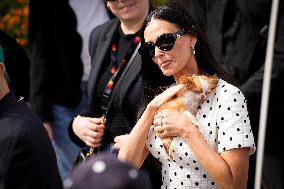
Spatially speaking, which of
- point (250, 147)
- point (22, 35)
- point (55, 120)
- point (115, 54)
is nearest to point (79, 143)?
point (115, 54)

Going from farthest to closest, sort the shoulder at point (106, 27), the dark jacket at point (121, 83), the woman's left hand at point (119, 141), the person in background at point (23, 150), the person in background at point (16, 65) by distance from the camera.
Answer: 1. the person in background at point (16, 65)
2. the shoulder at point (106, 27)
3. the dark jacket at point (121, 83)
4. the woman's left hand at point (119, 141)
5. the person in background at point (23, 150)

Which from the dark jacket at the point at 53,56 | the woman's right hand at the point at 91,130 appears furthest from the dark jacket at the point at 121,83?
the dark jacket at the point at 53,56

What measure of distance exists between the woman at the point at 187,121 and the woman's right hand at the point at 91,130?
68cm

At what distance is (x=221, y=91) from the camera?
3.42 metres

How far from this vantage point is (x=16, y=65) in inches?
204

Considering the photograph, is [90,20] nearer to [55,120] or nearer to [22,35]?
[55,120]

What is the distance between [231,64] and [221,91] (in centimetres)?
199

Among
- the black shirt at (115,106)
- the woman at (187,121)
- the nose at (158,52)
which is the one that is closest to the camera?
the woman at (187,121)

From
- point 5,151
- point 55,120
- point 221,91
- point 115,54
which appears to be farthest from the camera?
point 55,120

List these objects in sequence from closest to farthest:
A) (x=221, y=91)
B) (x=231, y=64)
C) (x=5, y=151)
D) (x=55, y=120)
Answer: (x=5, y=151) < (x=221, y=91) < (x=231, y=64) < (x=55, y=120)

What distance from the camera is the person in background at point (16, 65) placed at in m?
5.05

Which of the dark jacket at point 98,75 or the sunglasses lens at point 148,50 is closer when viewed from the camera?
the sunglasses lens at point 148,50

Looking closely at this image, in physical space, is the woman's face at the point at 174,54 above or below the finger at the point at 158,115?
above

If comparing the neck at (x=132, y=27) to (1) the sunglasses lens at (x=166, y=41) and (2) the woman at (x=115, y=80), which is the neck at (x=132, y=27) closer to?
(2) the woman at (x=115, y=80)
